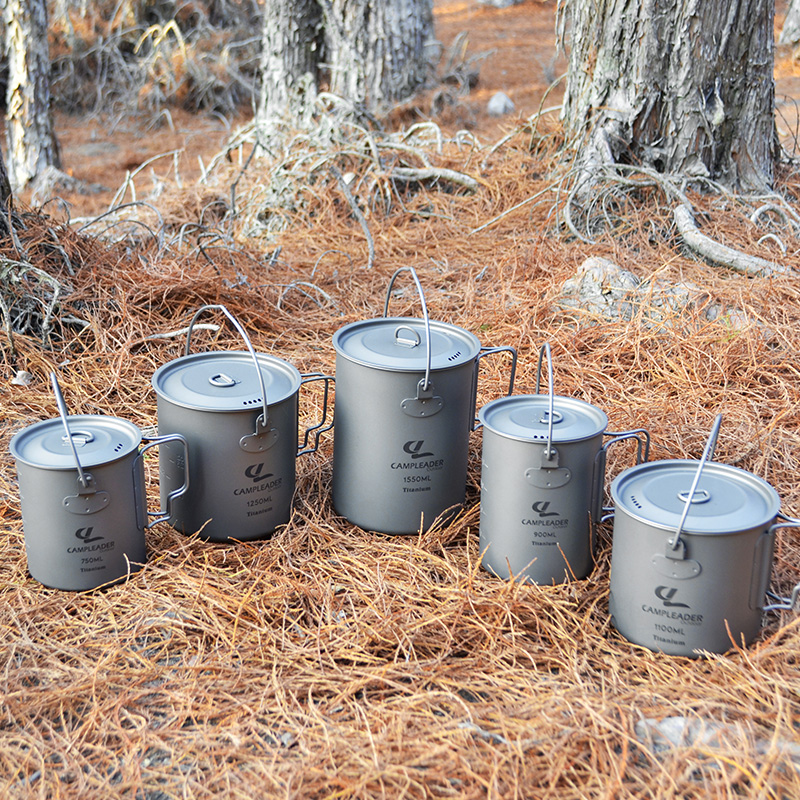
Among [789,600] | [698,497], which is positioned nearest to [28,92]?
[698,497]

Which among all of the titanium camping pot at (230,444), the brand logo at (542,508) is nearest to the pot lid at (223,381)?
the titanium camping pot at (230,444)

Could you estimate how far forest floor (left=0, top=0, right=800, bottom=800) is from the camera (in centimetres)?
169

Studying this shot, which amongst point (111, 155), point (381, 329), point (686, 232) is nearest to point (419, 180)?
point (686, 232)

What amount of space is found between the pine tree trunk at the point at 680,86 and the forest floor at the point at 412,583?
0.80 ft

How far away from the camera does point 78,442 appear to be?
2.17 m

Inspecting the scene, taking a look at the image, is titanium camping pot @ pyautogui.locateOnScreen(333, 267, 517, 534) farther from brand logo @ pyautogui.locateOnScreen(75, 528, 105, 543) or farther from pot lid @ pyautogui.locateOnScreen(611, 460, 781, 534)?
brand logo @ pyautogui.locateOnScreen(75, 528, 105, 543)

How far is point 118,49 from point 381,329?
902 centimetres

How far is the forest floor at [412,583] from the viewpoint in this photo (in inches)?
66.4

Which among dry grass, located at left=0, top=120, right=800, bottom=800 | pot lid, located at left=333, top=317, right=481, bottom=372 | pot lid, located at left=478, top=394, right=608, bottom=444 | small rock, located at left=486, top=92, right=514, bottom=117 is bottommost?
dry grass, located at left=0, top=120, right=800, bottom=800

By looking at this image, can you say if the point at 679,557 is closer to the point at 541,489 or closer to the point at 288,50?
the point at 541,489

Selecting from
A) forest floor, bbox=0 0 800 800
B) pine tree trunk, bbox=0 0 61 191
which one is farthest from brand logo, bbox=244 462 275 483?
pine tree trunk, bbox=0 0 61 191

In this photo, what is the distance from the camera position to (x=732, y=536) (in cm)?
185

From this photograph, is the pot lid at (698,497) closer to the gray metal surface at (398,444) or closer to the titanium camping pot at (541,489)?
the titanium camping pot at (541,489)

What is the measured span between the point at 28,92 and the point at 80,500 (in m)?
5.93
